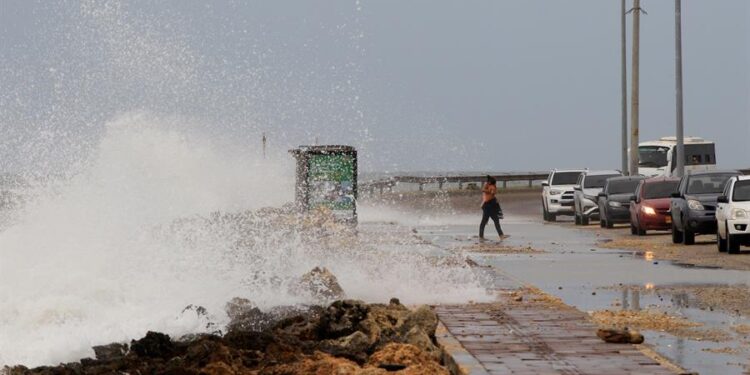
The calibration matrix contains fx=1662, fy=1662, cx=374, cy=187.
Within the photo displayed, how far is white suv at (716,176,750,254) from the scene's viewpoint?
111 ft

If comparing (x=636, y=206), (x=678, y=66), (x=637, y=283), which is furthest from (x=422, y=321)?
(x=678, y=66)

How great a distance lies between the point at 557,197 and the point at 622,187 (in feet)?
28.6

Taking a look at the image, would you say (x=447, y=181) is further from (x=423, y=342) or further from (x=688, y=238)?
(x=423, y=342)

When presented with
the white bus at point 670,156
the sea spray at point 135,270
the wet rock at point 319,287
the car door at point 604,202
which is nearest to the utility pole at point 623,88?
the white bus at point 670,156

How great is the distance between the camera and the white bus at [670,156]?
238 feet

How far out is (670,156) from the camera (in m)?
72.3

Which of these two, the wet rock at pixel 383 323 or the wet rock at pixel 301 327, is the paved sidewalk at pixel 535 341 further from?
the wet rock at pixel 301 327

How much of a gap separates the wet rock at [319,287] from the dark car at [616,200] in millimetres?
30370

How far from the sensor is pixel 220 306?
20.7 meters

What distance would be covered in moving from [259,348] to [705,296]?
912cm

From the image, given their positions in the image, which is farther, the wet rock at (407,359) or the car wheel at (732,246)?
the car wheel at (732,246)

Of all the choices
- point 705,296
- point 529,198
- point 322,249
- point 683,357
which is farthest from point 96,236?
point 529,198

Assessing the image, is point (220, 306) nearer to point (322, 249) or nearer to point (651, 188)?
point (322, 249)

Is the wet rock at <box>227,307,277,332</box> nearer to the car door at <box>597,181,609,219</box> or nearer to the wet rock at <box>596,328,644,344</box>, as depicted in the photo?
the wet rock at <box>596,328,644,344</box>
